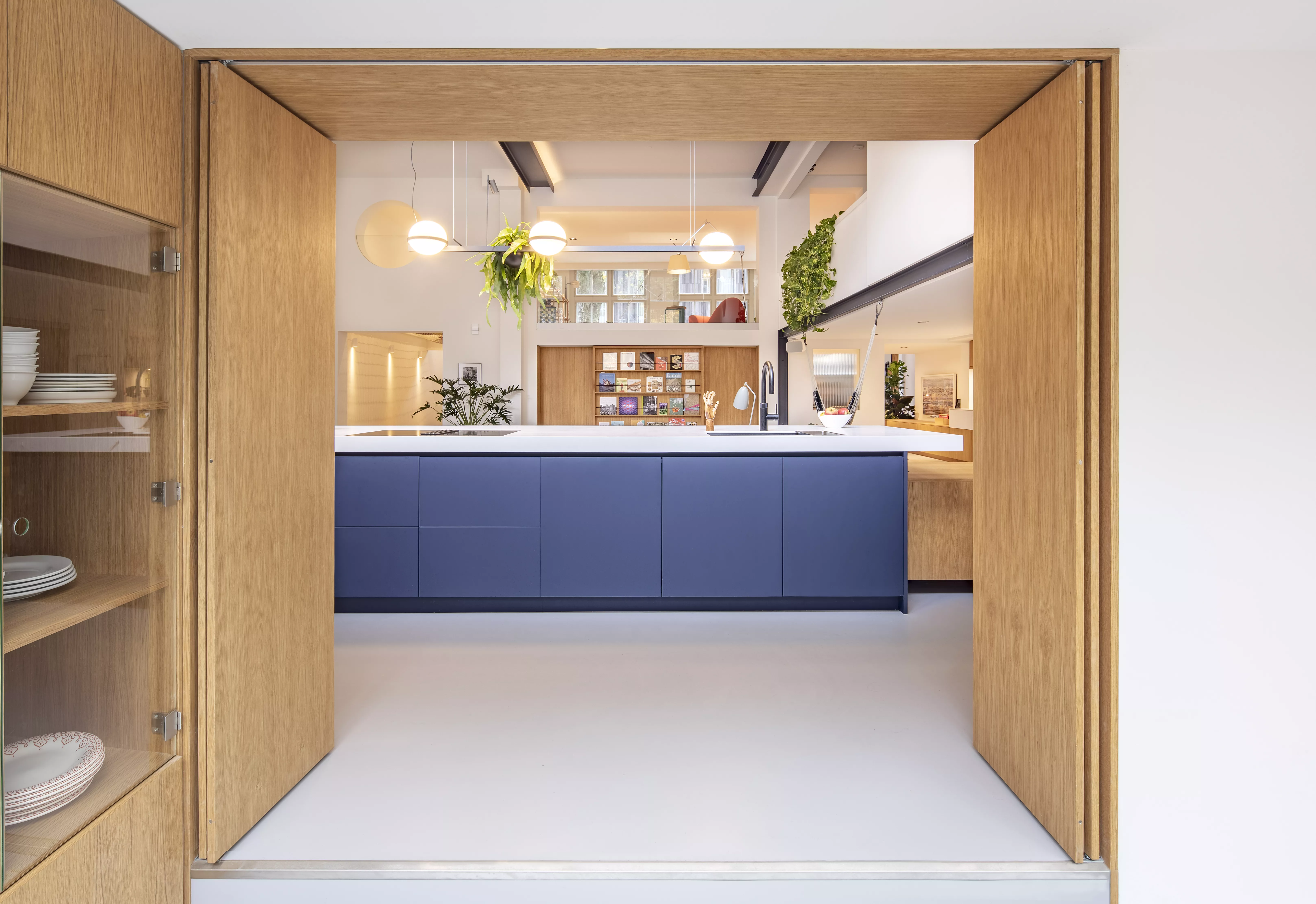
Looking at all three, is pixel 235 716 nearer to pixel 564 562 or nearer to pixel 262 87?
pixel 262 87

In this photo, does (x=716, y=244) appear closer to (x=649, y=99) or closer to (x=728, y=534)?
(x=728, y=534)

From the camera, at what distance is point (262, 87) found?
1.61 m

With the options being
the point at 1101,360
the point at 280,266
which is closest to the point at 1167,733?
the point at 1101,360

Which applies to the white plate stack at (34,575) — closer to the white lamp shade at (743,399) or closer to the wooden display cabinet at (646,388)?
the white lamp shade at (743,399)

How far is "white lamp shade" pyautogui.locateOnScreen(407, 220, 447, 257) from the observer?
14.9 feet

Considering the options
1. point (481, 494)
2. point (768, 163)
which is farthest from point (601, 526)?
point (768, 163)

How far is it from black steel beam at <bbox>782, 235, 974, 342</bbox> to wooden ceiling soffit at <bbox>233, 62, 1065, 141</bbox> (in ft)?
2.65

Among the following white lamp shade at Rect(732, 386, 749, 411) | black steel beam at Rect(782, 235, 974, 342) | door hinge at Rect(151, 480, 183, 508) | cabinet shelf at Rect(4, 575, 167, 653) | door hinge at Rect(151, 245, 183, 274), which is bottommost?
cabinet shelf at Rect(4, 575, 167, 653)

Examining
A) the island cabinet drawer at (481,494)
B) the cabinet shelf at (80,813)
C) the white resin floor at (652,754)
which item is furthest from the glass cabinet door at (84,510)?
the island cabinet drawer at (481,494)

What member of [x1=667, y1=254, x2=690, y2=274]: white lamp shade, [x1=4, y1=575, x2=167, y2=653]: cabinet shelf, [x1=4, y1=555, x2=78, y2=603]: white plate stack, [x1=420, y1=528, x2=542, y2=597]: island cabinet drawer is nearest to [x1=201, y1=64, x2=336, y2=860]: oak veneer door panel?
[x1=4, y1=575, x2=167, y2=653]: cabinet shelf

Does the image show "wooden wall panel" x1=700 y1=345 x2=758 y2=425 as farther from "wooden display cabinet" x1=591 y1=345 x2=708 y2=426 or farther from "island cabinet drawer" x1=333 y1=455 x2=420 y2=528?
"island cabinet drawer" x1=333 y1=455 x2=420 y2=528

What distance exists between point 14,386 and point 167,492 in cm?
39

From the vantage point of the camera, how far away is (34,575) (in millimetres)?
1178

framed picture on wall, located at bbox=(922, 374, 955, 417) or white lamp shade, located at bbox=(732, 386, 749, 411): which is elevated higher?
framed picture on wall, located at bbox=(922, 374, 955, 417)
